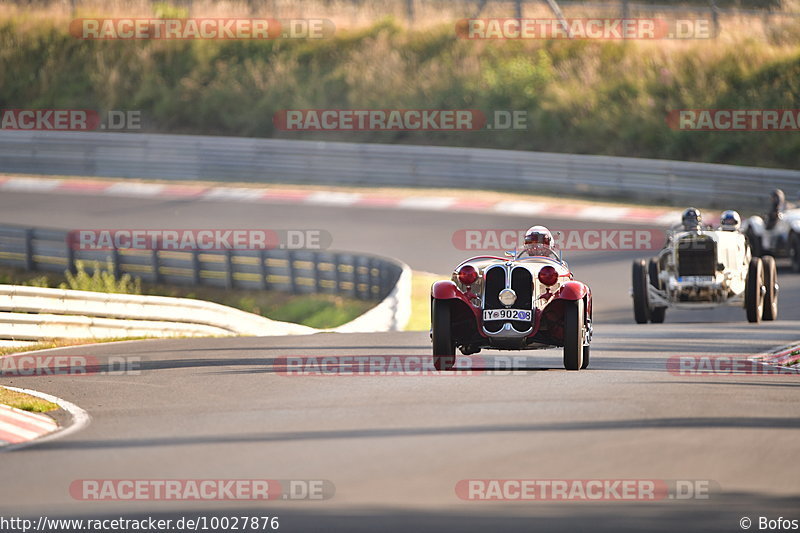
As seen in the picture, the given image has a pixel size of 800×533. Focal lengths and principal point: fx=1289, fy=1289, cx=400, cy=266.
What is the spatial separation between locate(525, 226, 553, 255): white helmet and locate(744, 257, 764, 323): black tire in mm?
4957

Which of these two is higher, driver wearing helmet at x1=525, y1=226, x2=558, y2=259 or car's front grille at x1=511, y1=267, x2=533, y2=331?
driver wearing helmet at x1=525, y1=226, x2=558, y2=259

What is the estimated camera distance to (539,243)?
12.7 metres

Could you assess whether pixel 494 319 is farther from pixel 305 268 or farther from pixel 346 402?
pixel 305 268

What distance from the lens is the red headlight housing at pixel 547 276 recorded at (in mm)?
11570

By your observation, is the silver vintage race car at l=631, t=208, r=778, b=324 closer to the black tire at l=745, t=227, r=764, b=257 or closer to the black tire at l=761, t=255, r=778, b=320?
the black tire at l=761, t=255, r=778, b=320

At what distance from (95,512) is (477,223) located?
71.3 ft

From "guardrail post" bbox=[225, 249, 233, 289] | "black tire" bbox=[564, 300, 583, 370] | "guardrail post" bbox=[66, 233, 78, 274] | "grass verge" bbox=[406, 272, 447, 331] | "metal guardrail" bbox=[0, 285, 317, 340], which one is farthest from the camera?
"guardrail post" bbox=[66, 233, 78, 274]

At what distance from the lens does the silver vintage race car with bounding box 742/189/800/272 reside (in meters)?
22.3

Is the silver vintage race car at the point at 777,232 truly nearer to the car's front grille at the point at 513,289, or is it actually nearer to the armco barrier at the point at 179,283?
the armco barrier at the point at 179,283

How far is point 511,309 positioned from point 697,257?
5955 millimetres

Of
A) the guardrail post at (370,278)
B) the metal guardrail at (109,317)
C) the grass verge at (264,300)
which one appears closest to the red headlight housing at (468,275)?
the metal guardrail at (109,317)

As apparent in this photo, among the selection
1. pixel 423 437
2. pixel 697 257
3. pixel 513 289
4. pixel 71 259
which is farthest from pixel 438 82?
pixel 423 437

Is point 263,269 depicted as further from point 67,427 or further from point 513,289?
point 67,427

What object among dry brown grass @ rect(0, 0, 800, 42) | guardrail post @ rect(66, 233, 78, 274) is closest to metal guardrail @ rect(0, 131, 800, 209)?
guardrail post @ rect(66, 233, 78, 274)
